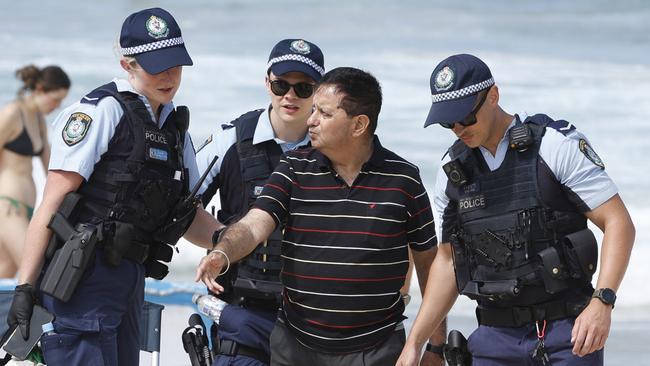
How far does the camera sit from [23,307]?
15.6 ft

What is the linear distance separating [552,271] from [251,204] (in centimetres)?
134

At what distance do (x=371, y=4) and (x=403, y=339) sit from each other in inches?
967

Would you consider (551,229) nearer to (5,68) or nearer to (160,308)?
(160,308)

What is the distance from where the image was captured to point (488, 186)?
468cm

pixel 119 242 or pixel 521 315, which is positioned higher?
pixel 119 242

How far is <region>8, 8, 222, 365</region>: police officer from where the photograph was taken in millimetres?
4777

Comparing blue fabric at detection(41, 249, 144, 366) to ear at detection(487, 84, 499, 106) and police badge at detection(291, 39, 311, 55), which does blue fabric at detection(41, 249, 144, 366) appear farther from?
ear at detection(487, 84, 499, 106)

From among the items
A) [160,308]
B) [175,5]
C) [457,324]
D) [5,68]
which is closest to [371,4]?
[175,5]

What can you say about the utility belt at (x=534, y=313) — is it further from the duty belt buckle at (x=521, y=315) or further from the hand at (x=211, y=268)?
the hand at (x=211, y=268)

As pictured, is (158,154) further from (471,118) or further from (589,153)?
(589,153)

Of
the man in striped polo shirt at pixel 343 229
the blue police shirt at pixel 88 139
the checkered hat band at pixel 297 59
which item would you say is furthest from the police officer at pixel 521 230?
the blue police shirt at pixel 88 139

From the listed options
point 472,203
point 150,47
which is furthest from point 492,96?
point 150,47

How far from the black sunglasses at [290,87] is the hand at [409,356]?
1.25 meters

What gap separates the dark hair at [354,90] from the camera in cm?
466
